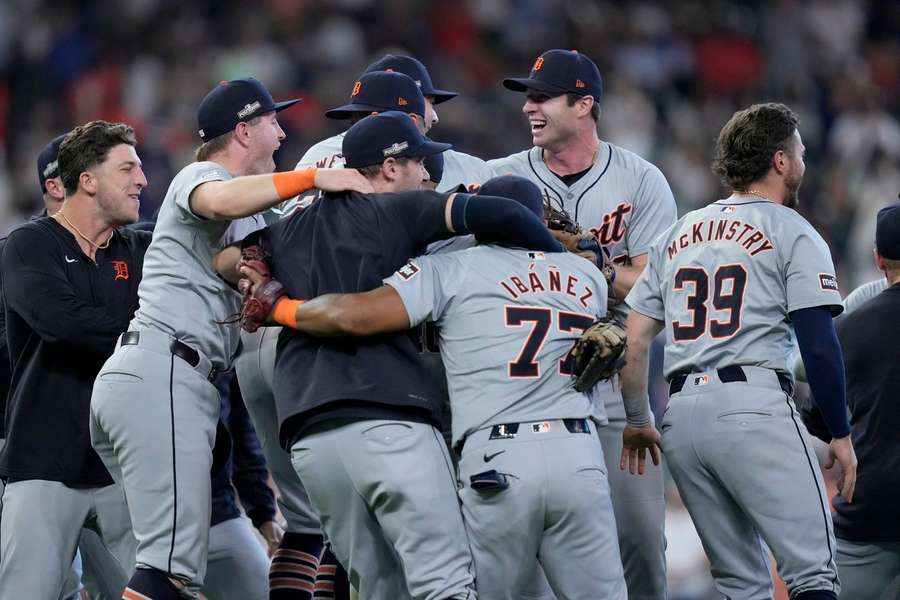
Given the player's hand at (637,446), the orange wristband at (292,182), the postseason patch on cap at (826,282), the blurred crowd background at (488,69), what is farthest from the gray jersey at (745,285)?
the blurred crowd background at (488,69)

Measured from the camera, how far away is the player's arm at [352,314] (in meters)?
4.31

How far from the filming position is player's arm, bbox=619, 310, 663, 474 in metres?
4.93

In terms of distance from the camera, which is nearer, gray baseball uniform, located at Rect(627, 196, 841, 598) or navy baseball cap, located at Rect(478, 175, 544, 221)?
gray baseball uniform, located at Rect(627, 196, 841, 598)

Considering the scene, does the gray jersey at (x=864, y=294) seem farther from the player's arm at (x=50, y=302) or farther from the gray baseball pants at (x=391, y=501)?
the player's arm at (x=50, y=302)

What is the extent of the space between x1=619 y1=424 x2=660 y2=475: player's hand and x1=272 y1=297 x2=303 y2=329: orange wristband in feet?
4.77

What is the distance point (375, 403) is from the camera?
14.2 feet

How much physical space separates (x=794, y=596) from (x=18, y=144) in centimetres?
947

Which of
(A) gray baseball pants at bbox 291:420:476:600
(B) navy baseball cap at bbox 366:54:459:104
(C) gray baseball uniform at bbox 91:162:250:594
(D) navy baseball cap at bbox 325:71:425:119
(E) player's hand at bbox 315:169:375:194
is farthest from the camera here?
(B) navy baseball cap at bbox 366:54:459:104

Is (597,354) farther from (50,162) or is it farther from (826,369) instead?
(50,162)

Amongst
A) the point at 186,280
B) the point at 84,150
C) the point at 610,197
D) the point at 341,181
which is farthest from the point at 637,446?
the point at 84,150

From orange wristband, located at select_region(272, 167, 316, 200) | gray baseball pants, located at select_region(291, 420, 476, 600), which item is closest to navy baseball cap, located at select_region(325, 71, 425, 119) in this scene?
orange wristband, located at select_region(272, 167, 316, 200)

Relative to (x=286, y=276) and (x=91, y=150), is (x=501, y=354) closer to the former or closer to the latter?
(x=286, y=276)

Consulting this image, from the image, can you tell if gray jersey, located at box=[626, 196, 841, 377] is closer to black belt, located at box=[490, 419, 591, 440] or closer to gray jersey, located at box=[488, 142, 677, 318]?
black belt, located at box=[490, 419, 591, 440]

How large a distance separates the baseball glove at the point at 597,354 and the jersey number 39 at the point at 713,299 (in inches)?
13.1
